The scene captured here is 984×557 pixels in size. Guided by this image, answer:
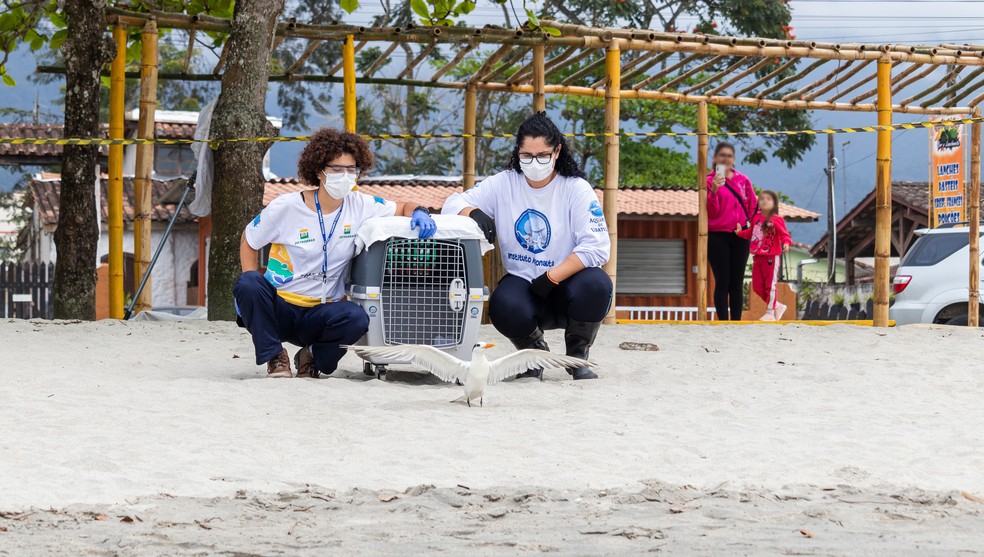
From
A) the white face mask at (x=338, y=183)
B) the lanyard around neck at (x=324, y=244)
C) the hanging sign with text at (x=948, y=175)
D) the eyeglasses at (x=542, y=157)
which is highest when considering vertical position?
the hanging sign with text at (x=948, y=175)

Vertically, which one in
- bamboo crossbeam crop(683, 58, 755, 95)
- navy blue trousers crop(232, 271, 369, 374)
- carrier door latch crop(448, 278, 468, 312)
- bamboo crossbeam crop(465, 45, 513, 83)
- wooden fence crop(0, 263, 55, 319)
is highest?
bamboo crossbeam crop(683, 58, 755, 95)

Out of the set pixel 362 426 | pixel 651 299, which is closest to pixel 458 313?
pixel 362 426

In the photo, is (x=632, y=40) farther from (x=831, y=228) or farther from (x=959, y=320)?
(x=831, y=228)

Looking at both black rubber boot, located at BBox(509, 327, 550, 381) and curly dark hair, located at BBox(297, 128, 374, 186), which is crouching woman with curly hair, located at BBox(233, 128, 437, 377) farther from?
black rubber boot, located at BBox(509, 327, 550, 381)

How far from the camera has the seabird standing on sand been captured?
542 centimetres

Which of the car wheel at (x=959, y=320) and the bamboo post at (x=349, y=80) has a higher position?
the bamboo post at (x=349, y=80)

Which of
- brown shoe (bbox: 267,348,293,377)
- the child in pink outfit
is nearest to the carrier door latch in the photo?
brown shoe (bbox: 267,348,293,377)

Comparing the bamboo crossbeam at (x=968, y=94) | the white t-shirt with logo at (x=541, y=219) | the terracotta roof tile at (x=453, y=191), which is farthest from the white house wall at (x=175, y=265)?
the white t-shirt with logo at (x=541, y=219)

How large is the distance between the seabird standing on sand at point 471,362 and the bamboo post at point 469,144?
524 centimetres

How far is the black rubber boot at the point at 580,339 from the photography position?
6.49 meters

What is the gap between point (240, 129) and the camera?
8758 mm

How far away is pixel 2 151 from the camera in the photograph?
22.2m

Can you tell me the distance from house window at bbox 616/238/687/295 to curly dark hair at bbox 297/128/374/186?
16231mm

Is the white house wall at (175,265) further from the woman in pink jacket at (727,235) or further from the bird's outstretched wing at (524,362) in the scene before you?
the bird's outstretched wing at (524,362)
